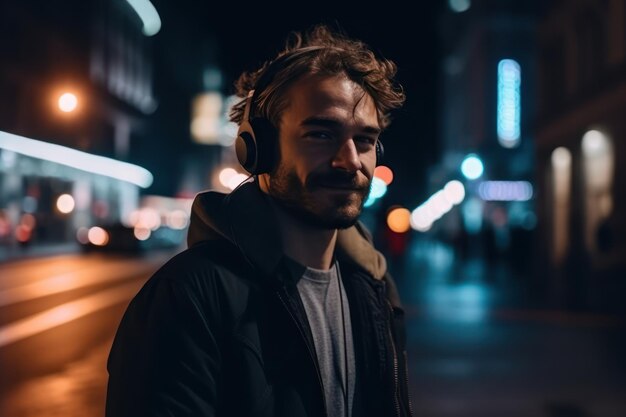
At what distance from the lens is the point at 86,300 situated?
1711 centimetres

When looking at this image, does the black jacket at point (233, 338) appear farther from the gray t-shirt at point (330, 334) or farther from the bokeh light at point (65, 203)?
the bokeh light at point (65, 203)

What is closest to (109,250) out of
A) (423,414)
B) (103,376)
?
(103,376)

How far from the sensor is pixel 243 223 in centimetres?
221

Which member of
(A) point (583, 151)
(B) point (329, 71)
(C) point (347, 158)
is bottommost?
(C) point (347, 158)

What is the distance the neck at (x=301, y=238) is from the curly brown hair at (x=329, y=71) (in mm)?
280

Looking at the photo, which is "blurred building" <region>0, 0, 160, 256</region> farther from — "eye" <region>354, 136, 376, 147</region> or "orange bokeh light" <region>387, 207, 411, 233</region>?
"eye" <region>354, 136, 376, 147</region>

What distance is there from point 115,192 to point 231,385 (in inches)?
2744

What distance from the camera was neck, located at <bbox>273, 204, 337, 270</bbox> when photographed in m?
2.30

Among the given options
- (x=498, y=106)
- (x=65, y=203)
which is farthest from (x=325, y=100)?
(x=498, y=106)

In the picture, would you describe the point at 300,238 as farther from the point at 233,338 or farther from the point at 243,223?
the point at 233,338

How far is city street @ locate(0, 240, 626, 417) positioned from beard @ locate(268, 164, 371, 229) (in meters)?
5.61

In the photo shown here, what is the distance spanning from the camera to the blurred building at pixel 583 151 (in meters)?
18.7

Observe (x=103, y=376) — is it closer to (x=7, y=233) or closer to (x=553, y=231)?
(x=553, y=231)

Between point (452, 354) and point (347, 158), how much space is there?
888cm
